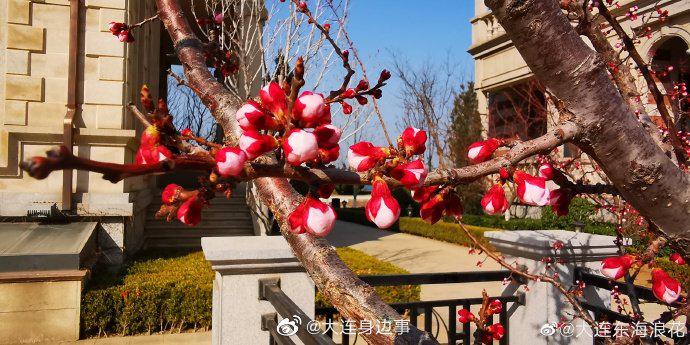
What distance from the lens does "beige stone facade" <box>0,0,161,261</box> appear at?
7156 mm

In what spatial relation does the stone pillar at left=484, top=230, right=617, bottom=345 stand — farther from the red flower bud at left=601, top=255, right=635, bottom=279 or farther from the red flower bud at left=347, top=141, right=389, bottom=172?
the red flower bud at left=347, top=141, right=389, bottom=172

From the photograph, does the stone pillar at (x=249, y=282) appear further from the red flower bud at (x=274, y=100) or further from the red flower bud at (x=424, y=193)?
the red flower bud at (x=274, y=100)

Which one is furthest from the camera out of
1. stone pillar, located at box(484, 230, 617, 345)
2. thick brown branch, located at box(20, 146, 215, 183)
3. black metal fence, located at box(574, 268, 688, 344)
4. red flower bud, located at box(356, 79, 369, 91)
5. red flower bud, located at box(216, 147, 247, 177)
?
stone pillar, located at box(484, 230, 617, 345)

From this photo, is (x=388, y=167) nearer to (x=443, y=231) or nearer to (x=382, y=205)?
(x=382, y=205)

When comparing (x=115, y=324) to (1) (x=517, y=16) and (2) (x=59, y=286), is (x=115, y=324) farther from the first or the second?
(1) (x=517, y=16)

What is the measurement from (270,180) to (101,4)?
805 centimetres

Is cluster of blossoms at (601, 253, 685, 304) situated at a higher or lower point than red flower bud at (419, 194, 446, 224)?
lower

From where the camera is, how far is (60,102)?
748cm

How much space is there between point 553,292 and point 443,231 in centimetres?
1188

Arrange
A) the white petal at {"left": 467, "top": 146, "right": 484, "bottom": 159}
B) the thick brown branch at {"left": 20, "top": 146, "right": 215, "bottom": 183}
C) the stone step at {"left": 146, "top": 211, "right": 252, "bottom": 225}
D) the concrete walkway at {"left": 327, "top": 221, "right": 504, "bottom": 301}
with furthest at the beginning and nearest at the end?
the stone step at {"left": 146, "top": 211, "right": 252, "bottom": 225} < the concrete walkway at {"left": 327, "top": 221, "right": 504, "bottom": 301} < the white petal at {"left": 467, "top": 146, "right": 484, "bottom": 159} < the thick brown branch at {"left": 20, "top": 146, "right": 215, "bottom": 183}

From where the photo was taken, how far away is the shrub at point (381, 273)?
670cm

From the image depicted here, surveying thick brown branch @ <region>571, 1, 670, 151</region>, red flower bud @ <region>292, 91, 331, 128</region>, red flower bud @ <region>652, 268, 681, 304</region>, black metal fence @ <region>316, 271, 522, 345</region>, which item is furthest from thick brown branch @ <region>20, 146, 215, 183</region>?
black metal fence @ <region>316, 271, 522, 345</region>

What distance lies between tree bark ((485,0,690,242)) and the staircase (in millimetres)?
9719

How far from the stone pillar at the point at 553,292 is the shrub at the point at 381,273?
7.79 ft
